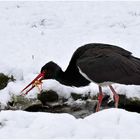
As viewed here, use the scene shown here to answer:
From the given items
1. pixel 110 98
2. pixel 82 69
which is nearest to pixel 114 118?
pixel 82 69

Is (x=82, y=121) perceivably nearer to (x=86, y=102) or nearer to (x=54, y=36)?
(x=86, y=102)

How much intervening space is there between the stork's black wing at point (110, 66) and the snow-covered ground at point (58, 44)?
2.45ft

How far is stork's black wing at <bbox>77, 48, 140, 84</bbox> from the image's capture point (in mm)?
7844

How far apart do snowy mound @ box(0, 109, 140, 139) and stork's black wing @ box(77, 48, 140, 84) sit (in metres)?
2.24

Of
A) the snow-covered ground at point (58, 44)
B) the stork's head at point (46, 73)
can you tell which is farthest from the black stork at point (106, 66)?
the snow-covered ground at point (58, 44)

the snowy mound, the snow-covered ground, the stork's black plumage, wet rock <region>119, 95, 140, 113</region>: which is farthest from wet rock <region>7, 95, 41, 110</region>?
the snowy mound

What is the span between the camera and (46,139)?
5.34 meters

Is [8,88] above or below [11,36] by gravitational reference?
below

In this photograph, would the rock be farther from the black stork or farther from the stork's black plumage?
the stork's black plumage

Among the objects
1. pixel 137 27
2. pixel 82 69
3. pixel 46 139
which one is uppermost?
pixel 137 27

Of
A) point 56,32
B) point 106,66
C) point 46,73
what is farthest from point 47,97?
point 56,32

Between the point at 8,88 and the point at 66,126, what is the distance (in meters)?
3.45

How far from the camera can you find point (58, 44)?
36.9 ft

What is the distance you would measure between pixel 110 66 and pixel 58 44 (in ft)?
11.3
